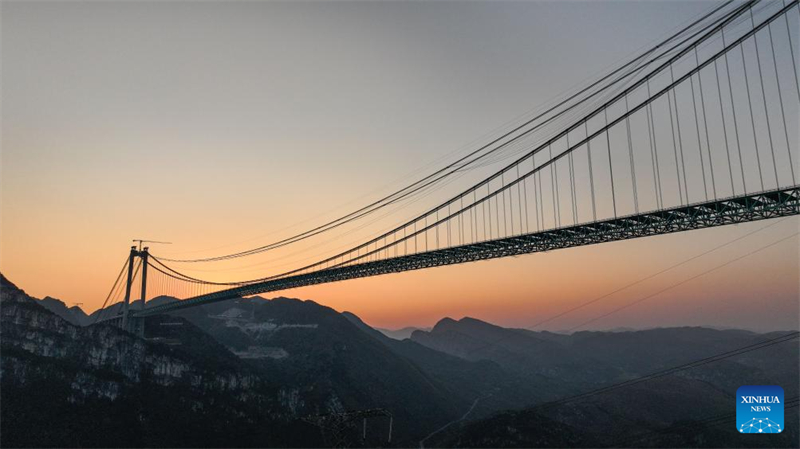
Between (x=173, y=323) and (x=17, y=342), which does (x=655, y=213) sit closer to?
(x=17, y=342)

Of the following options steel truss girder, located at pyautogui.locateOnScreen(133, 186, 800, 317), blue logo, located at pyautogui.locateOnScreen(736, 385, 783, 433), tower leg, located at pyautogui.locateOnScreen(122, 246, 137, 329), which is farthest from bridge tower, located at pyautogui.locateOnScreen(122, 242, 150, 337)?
blue logo, located at pyautogui.locateOnScreen(736, 385, 783, 433)

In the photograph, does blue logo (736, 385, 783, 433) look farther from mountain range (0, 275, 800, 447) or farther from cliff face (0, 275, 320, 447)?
cliff face (0, 275, 320, 447)

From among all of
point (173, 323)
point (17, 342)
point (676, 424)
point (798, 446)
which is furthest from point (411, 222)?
point (798, 446)

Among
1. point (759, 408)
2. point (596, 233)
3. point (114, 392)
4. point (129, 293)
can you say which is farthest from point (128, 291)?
point (759, 408)

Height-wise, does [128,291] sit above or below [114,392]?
above

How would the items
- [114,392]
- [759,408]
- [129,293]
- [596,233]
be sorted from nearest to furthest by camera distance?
Answer: [759,408] < [596,233] < [114,392] < [129,293]

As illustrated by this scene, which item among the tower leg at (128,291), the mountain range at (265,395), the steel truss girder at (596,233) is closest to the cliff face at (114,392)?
the mountain range at (265,395)

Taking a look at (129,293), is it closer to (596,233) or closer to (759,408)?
(596,233)

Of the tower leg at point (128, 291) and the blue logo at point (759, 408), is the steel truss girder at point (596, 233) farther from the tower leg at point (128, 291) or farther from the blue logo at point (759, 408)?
the tower leg at point (128, 291)
